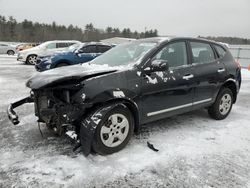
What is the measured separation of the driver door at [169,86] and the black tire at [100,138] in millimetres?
298

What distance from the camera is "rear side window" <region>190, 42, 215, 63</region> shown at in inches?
195

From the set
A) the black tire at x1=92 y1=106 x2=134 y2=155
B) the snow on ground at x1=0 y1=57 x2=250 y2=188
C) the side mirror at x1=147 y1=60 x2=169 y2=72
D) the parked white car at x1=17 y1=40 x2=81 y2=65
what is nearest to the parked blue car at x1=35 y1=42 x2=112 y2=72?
the parked white car at x1=17 y1=40 x2=81 y2=65

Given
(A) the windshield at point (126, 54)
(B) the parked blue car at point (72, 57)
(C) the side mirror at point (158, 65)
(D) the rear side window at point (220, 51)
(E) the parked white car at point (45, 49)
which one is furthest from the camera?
(E) the parked white car at point (45, 49)

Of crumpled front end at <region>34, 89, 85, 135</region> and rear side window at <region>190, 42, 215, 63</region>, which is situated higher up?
rear side window at <region>190, 42, 215, 63</region>

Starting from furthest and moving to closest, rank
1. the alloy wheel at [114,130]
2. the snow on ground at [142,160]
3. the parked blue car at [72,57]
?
the parked blue car at [72,57] < the alloy wheel at [114,130] < the snow on ground at [142,160]

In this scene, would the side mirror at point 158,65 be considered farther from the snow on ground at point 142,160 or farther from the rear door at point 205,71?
the snow on ground at point 142,160

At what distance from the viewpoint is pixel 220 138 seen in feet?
14.8

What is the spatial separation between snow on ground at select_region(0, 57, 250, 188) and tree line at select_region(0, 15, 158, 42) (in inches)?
2392

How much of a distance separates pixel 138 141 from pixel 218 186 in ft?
4.92

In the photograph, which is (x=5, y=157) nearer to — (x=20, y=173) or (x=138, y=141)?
(x=20, y=173)

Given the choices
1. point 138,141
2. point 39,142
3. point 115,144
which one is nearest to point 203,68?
point 138,141

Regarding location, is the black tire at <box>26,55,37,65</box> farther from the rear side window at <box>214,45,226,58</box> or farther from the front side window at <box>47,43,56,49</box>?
the rear side window at <box>214,45,226,58</box>

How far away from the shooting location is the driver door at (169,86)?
13.4 feet

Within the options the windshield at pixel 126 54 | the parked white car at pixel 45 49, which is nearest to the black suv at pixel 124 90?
the windshield at pixel 126 54
